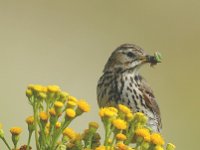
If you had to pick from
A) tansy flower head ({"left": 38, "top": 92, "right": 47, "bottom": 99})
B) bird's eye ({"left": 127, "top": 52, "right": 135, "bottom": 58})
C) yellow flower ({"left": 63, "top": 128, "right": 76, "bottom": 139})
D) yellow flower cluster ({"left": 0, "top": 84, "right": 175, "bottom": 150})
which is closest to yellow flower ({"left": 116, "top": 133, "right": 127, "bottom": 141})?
yellow flower cluster ({"left": 0, "top": 84, "right": 175, "bottom": 150})

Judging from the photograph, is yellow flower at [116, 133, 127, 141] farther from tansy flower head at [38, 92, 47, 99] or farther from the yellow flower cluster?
tansy flower head at [38, 92, 47, 99]

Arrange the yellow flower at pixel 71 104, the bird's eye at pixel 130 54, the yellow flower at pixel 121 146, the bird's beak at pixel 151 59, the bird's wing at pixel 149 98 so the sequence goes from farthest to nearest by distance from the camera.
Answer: the bird's wing at pixel 149 98
the bird's eye at pixel 130 54
the bird's beak at pixel 151 59
the yellow flower at pixel 71 104
the yellow flower at pixel 121 146

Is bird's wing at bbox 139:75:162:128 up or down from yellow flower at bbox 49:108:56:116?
down

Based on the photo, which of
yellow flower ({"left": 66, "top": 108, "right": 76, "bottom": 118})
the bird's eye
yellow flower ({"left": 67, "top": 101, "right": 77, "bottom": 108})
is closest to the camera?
yellow flower ({"left": 66, "top": 108, "right": 76, "bottom": 118})

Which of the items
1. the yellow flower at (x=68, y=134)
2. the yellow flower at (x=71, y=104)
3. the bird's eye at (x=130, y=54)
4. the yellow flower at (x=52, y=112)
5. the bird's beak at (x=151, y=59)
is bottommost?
the yellow flower at (x=68, y=134)

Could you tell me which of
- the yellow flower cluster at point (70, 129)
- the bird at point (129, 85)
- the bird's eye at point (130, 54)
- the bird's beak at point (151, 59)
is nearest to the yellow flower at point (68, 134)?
the yellow flower cluster at point (70, 129)

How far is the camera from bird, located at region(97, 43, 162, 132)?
8.56 meters

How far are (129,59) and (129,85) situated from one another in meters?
0.25

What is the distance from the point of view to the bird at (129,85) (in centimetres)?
856

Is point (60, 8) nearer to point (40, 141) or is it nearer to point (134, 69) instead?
point (134, 69)

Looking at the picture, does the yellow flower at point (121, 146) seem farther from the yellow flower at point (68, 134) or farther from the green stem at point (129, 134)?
the yellow flower at point (68, 134)

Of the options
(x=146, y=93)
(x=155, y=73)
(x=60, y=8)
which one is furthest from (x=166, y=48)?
(x=146, y=93)

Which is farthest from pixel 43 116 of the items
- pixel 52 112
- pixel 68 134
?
pixel 68 134

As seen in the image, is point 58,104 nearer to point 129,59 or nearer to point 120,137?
point 120,137
